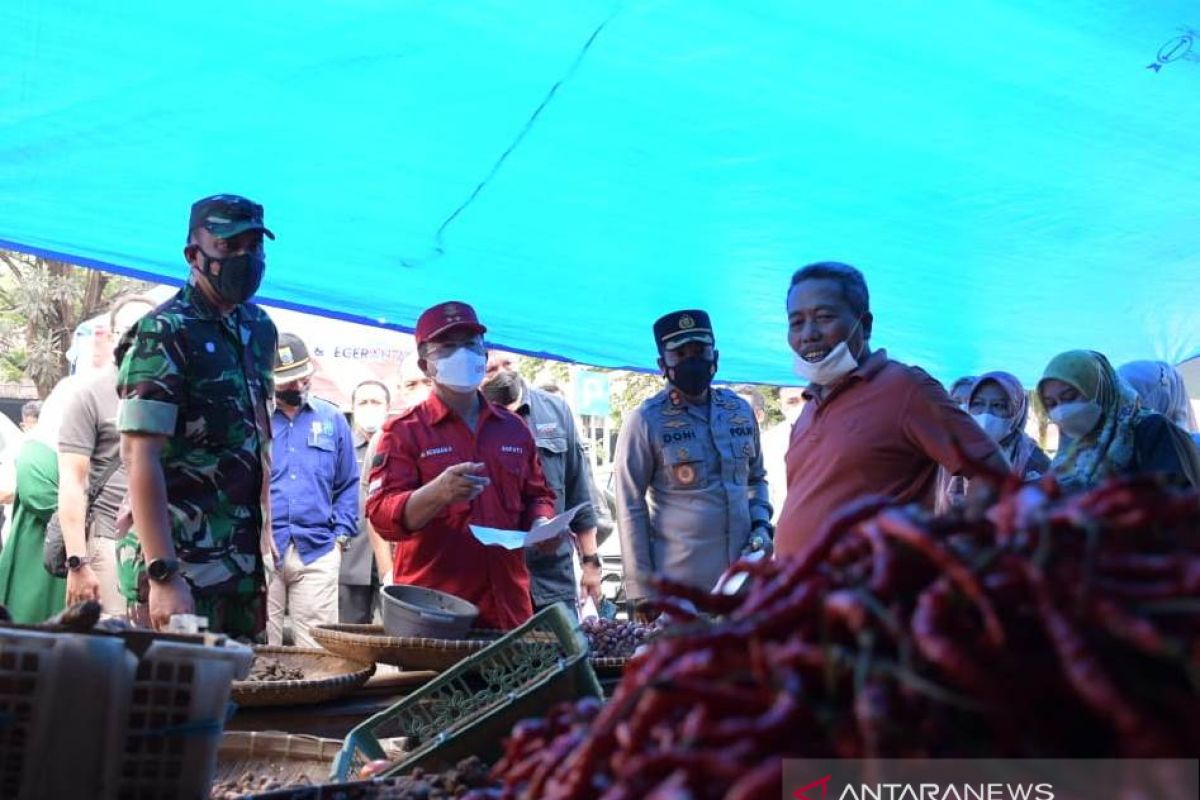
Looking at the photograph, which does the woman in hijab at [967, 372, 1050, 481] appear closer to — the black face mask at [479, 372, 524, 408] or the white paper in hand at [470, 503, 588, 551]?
the black face mask at [479, 372, 524, 408]

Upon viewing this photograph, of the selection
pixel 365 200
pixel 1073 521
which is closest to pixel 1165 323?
pixel 365 200

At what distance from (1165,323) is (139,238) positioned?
6.26 m

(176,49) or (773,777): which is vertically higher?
(176,49)

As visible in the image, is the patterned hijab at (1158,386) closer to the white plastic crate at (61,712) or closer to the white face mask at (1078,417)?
the white face mask at (1078,417)

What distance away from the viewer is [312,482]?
6.73 meters

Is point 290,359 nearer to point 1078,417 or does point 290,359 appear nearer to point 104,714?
point 1078,417

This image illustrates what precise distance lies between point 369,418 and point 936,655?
26.9ft

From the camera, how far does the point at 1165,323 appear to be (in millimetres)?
7531

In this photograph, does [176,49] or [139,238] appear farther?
[139,238]

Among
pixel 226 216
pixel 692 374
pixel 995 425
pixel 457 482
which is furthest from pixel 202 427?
pixel 995 425

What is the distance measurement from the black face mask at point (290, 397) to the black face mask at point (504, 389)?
3.85ft

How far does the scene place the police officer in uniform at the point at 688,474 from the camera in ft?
18.7

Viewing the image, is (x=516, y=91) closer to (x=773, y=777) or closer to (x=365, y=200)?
(x=365, y=200)

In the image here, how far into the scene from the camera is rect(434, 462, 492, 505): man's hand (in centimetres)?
427
